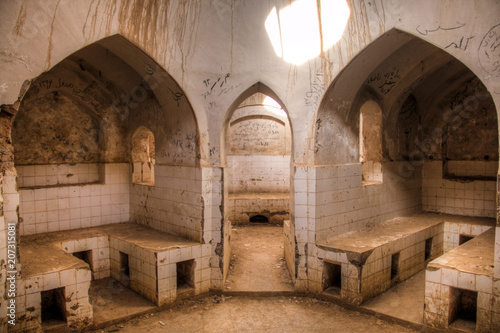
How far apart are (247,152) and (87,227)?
5681 mm

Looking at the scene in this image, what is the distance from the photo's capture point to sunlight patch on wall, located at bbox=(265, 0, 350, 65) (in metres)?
5.71

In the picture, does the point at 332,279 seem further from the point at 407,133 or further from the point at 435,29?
the point at 435,29

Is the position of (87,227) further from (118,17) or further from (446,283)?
(446,283)

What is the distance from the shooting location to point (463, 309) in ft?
16.7

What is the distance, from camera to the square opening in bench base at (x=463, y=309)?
189 inches

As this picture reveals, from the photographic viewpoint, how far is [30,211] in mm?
6875

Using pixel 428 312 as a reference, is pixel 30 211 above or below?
above

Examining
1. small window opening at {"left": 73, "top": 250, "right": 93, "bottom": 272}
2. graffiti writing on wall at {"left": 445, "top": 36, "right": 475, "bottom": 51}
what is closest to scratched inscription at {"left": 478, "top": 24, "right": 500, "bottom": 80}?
graffiti writing on wall at {"left": 445, "top": 36, "right": 475, "bottom": 51}

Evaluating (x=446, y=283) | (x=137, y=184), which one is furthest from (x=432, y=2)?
(x=137, y=184)

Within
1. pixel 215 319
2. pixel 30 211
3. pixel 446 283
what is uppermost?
pixel 30 211

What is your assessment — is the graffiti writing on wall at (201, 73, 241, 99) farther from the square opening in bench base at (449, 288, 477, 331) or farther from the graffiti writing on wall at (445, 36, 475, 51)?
the square opening in bench base at (449, 288, 477, 331)

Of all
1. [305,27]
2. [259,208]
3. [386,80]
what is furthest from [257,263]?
[305,27]

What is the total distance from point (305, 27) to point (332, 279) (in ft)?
14.6

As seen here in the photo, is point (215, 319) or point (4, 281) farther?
point (215, 319)
